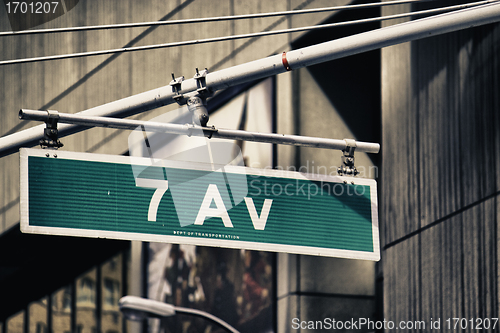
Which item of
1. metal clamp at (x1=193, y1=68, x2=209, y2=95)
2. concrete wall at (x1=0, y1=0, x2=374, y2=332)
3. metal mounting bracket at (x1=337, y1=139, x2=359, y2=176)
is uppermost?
concrete wall at (x1=0, y1=0, x2=374, y2=332)

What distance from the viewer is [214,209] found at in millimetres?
4836

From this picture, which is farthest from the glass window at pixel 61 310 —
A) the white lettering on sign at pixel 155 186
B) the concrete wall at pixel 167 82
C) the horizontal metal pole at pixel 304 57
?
the white lettering on sign at pixel 155 186

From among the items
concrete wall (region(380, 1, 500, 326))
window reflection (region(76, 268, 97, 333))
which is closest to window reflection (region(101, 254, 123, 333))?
window reflection (region(76, 268, 97, 333))

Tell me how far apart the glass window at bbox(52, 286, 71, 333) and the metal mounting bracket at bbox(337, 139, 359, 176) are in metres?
17.3

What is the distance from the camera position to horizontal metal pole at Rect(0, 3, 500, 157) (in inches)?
185

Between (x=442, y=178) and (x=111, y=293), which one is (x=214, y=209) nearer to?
(x=442, y=178)

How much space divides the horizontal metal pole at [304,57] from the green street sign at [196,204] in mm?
516

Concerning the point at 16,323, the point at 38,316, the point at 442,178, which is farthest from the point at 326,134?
the point at 16,323

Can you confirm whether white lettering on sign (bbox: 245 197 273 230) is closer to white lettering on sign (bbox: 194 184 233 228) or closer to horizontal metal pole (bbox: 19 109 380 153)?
white lettering on sign (bbox: 194 184 233 228)

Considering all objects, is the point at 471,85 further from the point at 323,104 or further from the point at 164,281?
the point at 164,281

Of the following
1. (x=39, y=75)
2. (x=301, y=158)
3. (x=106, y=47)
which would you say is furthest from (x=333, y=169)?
(x=39, y=75)

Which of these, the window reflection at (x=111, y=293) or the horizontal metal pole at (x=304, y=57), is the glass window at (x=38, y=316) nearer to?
the window reflection at (x=111, y=293)

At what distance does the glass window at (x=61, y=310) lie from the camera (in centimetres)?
2122

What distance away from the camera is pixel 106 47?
49.8 feet
